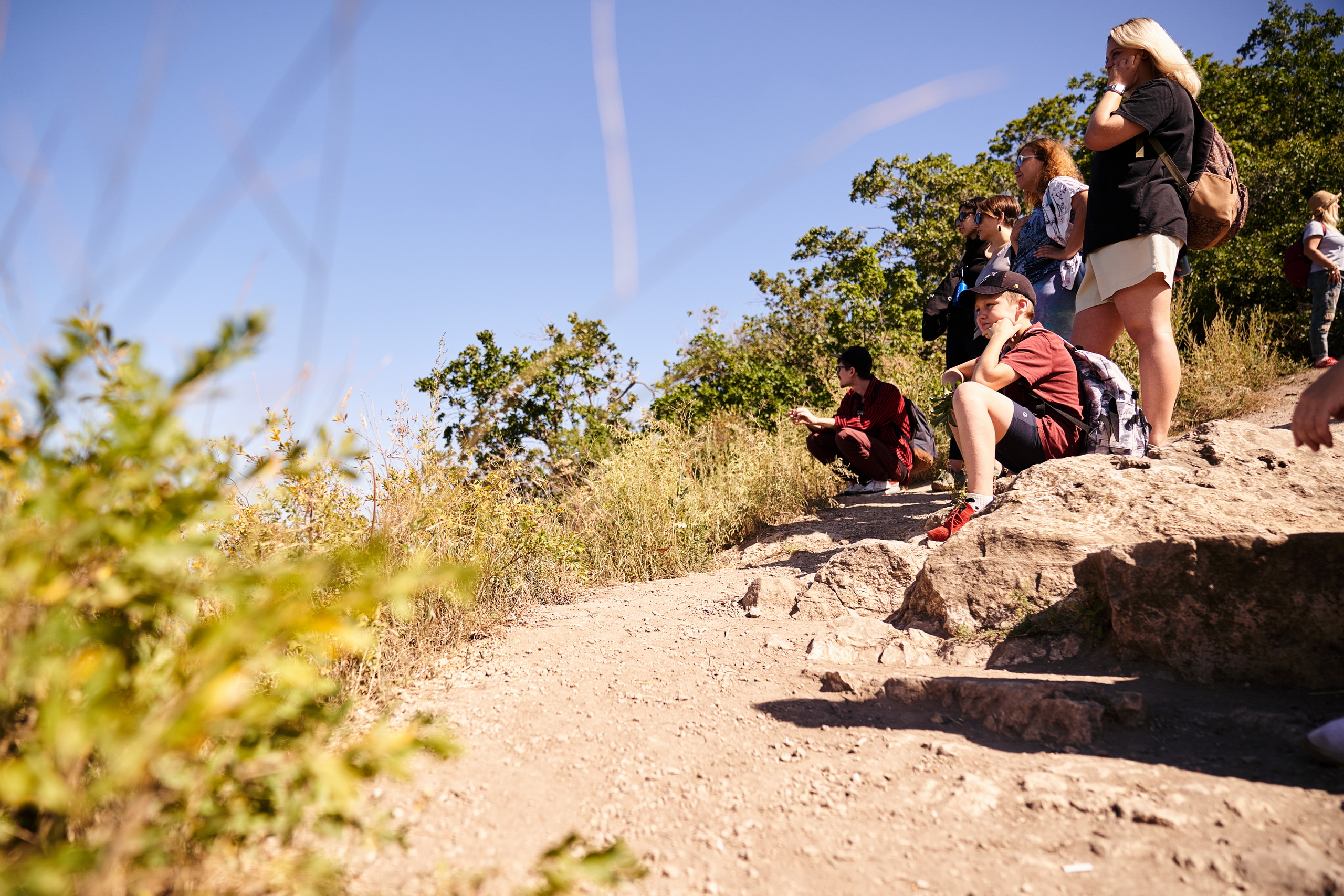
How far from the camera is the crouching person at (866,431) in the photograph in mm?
5891

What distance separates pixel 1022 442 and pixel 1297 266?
19.9ft

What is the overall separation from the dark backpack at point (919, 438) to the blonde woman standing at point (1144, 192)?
2713 millimetres

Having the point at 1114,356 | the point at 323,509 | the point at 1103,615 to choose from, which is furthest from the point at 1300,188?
the point at 323,509

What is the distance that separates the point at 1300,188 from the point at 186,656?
1522cm

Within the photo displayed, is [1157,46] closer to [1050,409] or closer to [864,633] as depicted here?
[1050,409]

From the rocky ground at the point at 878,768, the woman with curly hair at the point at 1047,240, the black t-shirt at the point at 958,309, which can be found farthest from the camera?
the black t-shirt at the point at 958,309

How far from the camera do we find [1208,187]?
3312mm

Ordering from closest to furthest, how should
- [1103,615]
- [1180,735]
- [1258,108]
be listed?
[1180,735] → [1103,615] → [1258,108]

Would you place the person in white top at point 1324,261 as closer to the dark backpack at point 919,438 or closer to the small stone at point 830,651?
the dark backpack at point 919,438

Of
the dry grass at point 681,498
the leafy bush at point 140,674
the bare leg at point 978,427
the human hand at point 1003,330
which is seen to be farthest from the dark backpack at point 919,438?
the leafy bush at point 140,674

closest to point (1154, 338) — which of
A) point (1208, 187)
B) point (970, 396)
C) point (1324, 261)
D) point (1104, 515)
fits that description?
point (1208, 187)

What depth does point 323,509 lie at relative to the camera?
2518 millimetres

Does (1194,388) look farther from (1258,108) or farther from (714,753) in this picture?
(1258,108)

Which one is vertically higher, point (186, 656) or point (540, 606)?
point (186, 656)
